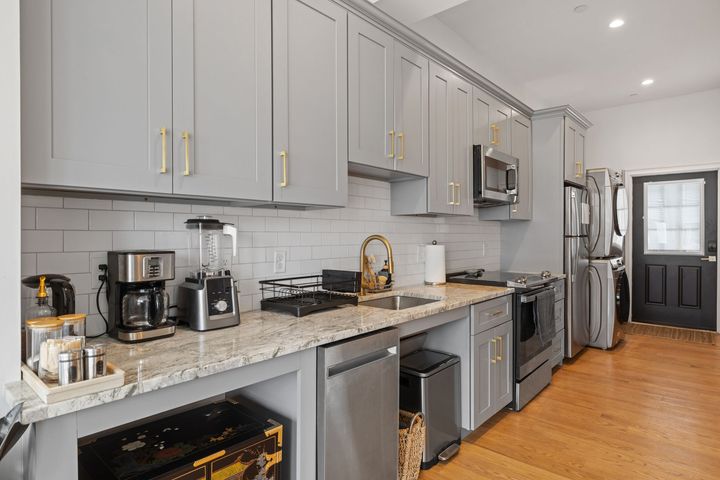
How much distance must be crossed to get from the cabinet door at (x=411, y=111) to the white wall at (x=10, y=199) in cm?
185

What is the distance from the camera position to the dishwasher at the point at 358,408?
5.32 ft

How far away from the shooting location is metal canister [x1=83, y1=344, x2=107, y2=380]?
1073mm

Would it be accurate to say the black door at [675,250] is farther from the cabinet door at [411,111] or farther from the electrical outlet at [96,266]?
the electrical outlet at [96,266]

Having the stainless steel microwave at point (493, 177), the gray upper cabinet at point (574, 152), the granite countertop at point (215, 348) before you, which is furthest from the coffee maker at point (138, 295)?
the gray upper cabinet at point (574, 152)

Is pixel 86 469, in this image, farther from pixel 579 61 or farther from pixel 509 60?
pixel 579 61

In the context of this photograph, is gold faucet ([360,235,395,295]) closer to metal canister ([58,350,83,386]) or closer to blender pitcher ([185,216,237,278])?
blender pitcher ([185,216,237,278])

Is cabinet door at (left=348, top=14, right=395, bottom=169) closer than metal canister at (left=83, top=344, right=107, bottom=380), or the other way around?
metal canister at (left=83, top=344, right=107, bottom=380)

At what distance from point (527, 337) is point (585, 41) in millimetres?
2788

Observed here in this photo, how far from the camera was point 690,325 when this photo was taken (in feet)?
18.5

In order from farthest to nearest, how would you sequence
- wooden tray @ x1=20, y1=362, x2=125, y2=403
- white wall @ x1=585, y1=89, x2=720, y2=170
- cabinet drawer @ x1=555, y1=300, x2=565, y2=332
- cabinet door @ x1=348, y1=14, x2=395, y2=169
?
white wall @ x1=585, y1=89, x2=720, y2=170
cabinet drawer @ x1=555, y1=300, x2=565, y2=332
cabinet door @ x1=348, y1=14, x2=395, y2=169
wooden tray @ x1=20, y1=362, x2=125, y2=403

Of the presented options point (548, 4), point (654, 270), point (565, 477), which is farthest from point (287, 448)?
point (654, 270)

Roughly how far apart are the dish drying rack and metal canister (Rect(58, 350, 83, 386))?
1.00 m

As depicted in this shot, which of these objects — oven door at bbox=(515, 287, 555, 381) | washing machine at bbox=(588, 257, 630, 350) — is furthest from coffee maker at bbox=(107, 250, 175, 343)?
washing machine at bbox=(588, 257, 630, 350)

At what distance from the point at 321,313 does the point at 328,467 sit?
0.68 m
